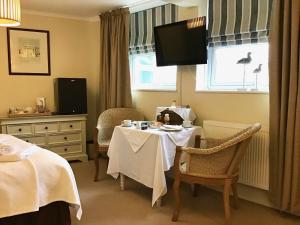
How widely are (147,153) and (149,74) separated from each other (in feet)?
6.12

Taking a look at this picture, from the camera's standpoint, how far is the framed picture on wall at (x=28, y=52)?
4.70m

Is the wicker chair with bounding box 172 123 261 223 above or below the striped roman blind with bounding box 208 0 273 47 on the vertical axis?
below

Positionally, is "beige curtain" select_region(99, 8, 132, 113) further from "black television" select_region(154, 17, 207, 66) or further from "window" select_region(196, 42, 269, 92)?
"window" select_region(196, 42, 269, 92)

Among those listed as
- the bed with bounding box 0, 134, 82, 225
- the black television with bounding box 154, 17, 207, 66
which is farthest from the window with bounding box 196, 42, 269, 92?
the bed with bounding box 0, 134, 82, 225

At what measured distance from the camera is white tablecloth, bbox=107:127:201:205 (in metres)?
2.97

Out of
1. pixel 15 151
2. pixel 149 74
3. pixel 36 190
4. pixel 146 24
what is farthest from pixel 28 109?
pixel 36 190

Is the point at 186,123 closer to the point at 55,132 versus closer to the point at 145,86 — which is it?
the point at 145,86

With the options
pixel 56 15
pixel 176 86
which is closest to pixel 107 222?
pixel 176 86

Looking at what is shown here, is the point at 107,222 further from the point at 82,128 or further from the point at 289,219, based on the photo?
the point at 82,128

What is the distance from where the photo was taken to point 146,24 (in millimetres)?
4520

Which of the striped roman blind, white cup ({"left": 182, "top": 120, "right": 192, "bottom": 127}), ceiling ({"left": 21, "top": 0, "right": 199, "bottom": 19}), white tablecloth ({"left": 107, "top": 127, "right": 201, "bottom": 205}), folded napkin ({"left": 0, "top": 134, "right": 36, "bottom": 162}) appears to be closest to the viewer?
folded napkin ({"left": 0, "top": 134, "right": 36, "bottom": 162})

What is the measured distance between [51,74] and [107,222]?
307cm

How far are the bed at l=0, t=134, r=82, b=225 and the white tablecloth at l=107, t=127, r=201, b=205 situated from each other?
0.88 metres

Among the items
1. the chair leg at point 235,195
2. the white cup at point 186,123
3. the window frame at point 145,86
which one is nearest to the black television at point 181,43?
the window frame at point 145,86
